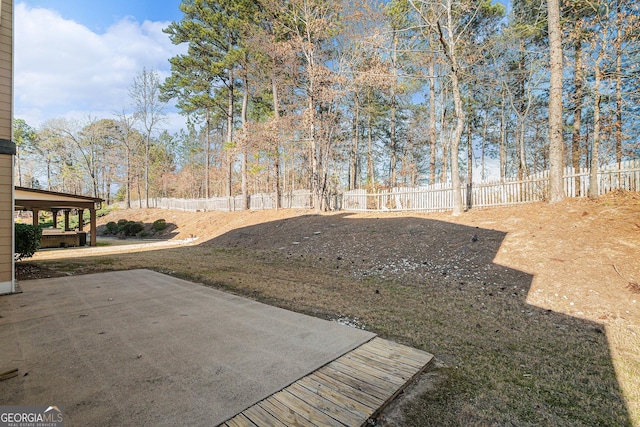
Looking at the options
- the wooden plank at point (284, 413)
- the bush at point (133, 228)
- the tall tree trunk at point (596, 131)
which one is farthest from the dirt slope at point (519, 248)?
the bush at point (133, 228)

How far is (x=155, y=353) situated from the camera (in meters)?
2.13

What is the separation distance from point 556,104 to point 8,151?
11399 millimetres

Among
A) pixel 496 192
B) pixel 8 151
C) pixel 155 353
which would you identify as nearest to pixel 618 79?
pixel 496 192

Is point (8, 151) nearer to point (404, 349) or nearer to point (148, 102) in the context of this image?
point (404, 349)

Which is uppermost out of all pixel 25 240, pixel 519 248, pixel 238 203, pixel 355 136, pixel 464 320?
pixel 355 136

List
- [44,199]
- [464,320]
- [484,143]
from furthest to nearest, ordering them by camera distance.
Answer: [484,143] < [44,199] < [464,320]

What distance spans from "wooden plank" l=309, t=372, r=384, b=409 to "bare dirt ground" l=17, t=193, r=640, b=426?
0.10 metres

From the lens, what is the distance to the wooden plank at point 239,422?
1420 millimetres

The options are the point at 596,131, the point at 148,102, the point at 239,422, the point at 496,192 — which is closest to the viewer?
the point at 239,422

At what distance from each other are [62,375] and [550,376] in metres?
3.40

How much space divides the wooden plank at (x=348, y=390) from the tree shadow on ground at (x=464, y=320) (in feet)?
0.71

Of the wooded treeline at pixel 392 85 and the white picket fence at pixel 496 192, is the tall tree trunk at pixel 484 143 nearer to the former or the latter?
the wooded treeline at pixel 392 85

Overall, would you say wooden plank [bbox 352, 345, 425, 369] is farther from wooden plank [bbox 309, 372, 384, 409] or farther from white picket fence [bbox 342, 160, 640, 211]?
white picket fence [bbox 342, 160, 640, 211]

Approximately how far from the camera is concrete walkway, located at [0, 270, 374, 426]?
156cm
